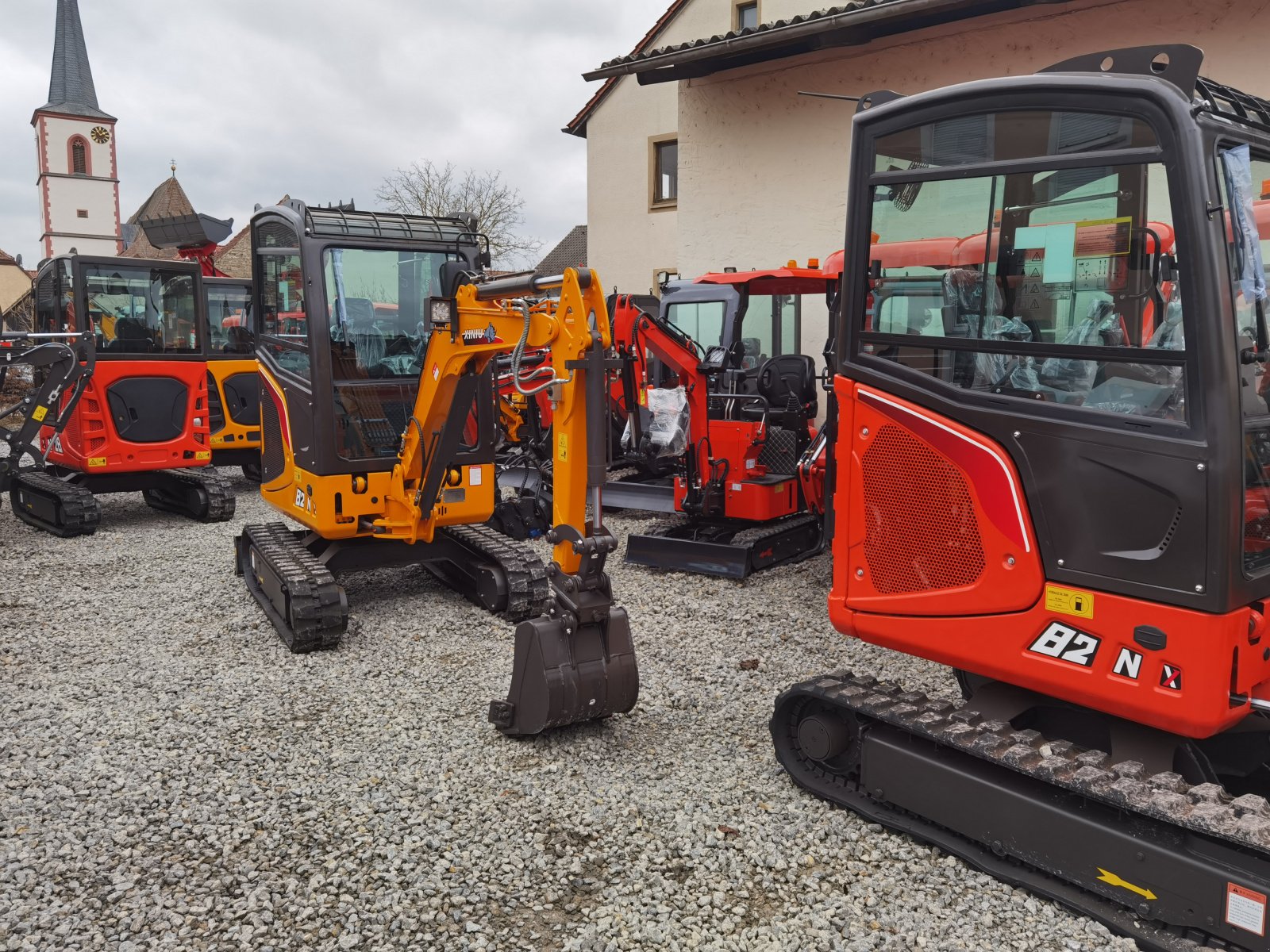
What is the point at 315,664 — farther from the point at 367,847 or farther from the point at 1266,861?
the point at 1266,861

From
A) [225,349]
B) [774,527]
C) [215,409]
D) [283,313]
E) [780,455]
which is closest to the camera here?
[283,313]

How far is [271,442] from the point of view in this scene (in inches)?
264

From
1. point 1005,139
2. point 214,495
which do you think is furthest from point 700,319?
point 1005,139

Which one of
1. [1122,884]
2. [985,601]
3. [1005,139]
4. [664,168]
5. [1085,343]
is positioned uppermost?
[664,168]

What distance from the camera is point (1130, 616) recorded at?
290 cm

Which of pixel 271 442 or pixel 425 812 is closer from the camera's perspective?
pixel 425 812

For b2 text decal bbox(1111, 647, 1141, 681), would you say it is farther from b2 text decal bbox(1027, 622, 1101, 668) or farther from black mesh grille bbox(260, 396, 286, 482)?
black mesh grille bbox(260, 396, 286, 482)

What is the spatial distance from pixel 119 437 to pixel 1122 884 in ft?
30.5

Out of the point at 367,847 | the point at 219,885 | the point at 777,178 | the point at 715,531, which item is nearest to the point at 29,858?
the point at 219,885

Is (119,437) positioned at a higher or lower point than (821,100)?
lower

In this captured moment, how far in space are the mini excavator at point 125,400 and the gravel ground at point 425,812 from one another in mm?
3557

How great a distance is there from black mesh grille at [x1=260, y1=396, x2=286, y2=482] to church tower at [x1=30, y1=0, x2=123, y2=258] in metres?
59.3

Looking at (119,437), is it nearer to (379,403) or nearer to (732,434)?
(379,403)

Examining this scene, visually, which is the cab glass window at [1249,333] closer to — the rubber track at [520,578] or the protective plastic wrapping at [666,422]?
the rubber track at [520,578]
